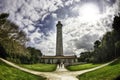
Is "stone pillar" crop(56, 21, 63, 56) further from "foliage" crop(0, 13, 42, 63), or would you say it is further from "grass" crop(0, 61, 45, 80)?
"grass" crop(0, 61, 45, 80)

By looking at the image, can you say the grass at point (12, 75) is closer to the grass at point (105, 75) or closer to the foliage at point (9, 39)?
the grass at point (105, 75)

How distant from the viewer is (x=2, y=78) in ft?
75.7

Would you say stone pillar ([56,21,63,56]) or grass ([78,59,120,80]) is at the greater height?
stone pillar ([56,21,63,56])

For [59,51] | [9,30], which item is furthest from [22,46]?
[59,51]

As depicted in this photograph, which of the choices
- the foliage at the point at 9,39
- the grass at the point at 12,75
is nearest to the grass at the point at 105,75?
the grass at the point at 12,75

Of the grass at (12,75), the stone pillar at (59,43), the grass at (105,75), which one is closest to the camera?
the grass at (12,75)

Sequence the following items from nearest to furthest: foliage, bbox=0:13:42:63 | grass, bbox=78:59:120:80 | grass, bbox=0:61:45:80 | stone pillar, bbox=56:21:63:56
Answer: grass, bbox=0:61:45:80
grass, bbox=78:59:120:80
foliage, bbox=0:13:42:63
stone pillar, bbox=56:21:63:56

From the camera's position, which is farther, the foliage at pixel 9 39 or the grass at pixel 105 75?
the foliage at pixel 9 39

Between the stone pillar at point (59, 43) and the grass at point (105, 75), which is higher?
the stone pillar at point (59, 43)

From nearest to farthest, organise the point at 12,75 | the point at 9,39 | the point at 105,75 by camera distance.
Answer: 1. the point at 12,75
2. the point at 105,75
3. the point at 9,39

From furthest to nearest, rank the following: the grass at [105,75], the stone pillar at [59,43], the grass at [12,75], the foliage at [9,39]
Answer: the stone pillar at [59,43] < the foliage at [9,39] < the grass at [105,75] < the grass at [12,75]

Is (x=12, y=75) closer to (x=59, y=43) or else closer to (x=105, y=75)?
(x=105, y=75)

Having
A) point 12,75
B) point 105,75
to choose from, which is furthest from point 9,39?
point 105,75

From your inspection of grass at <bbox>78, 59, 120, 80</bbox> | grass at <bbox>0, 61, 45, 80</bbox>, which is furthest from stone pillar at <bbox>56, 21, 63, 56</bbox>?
grass at <bbox>0, 61, 45, 80</bbox>
